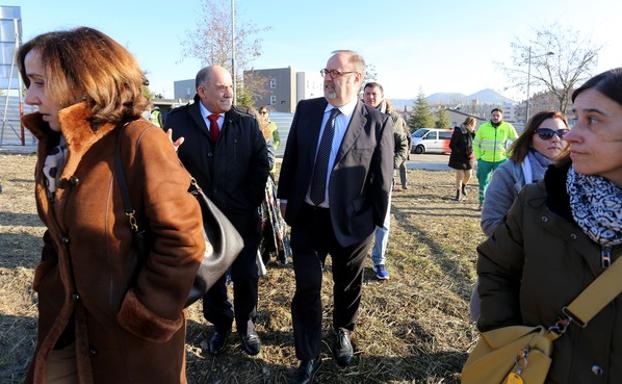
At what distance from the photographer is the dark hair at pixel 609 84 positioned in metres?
1.45

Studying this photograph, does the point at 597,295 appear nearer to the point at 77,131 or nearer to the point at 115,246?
the point at 115,246

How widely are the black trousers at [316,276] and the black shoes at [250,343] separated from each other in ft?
1.27

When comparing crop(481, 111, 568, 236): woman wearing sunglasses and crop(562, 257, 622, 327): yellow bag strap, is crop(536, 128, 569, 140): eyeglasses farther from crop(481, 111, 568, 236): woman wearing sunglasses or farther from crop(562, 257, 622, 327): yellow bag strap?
crop(562, 257, 622, 327): yellow bag strap

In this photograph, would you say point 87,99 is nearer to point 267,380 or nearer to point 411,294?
point 267,380

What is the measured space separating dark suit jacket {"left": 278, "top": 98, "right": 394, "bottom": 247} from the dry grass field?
945mm

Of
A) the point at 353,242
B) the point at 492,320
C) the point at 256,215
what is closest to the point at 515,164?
the point at 353,242

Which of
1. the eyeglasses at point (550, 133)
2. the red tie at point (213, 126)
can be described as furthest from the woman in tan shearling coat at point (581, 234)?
Result: the red tie at point (213, 126)

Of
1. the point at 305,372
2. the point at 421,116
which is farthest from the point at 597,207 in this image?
the point at 421,116

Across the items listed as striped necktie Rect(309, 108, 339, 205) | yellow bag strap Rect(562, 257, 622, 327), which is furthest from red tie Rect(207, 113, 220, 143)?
yellow bag strap Rect(562, 257, 622, 327)

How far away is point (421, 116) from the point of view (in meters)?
44.0

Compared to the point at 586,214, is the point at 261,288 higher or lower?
lower

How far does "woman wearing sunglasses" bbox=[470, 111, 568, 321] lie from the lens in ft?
8.75

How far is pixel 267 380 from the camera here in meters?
2.99

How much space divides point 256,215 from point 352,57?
1.37 m
